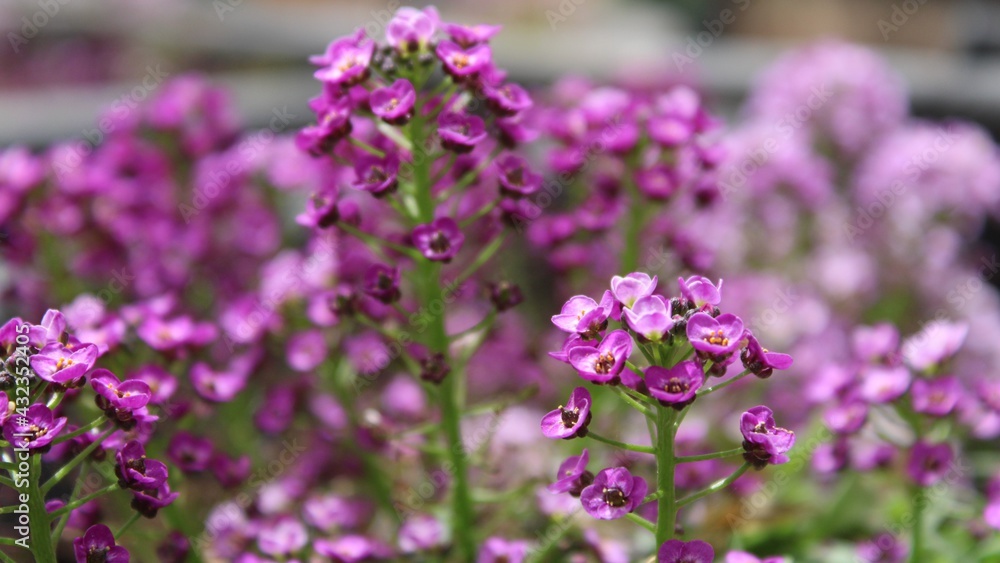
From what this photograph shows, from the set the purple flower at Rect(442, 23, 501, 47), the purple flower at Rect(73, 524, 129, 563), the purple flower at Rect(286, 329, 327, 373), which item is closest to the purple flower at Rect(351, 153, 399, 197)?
the purple flower at Rect(442, 23, 501, 47)

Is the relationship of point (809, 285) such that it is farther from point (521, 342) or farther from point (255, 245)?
point (255, 245)

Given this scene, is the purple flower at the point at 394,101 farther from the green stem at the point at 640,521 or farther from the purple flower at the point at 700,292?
the green stem at the point at 640,521

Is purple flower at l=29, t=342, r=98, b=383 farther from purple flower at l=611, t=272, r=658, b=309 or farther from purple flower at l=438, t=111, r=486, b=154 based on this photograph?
purple flower at l=611, t=272, r=658, b=309

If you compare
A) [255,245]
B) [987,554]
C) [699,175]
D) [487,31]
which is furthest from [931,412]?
[255,245]

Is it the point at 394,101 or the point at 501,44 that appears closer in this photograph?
the point at 394,101

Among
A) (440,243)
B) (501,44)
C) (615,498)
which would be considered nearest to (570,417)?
(615,498)

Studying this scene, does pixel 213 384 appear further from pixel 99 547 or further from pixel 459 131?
pixel 459 131
